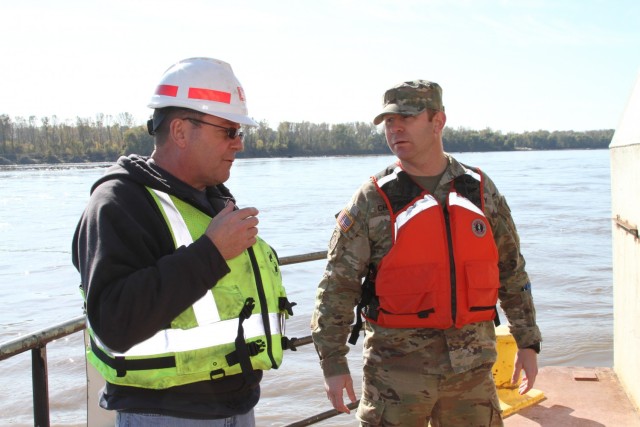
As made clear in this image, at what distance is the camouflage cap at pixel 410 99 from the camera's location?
9.45ft

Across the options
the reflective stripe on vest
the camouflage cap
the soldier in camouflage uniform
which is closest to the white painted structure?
the soldier in camouflage uniform

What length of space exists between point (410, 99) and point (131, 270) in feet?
5.02

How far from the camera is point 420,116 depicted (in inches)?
114

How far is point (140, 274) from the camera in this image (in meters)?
1.78

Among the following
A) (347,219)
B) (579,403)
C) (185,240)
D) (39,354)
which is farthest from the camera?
(579,403)

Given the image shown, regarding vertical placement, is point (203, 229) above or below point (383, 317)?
above

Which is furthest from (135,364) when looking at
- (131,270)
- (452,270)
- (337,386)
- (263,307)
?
(452,270)

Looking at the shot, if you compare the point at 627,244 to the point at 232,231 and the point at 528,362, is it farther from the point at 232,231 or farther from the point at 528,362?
the point at 232,231

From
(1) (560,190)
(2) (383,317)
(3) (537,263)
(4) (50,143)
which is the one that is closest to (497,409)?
(2) (383,317)

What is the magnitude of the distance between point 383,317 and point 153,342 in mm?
1099

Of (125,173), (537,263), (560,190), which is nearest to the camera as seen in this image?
(125,173)

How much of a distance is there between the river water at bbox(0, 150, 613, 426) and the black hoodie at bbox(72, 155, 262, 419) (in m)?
5.30

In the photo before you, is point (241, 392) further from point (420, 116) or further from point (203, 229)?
point (420, 116)

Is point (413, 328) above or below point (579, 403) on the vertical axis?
above
